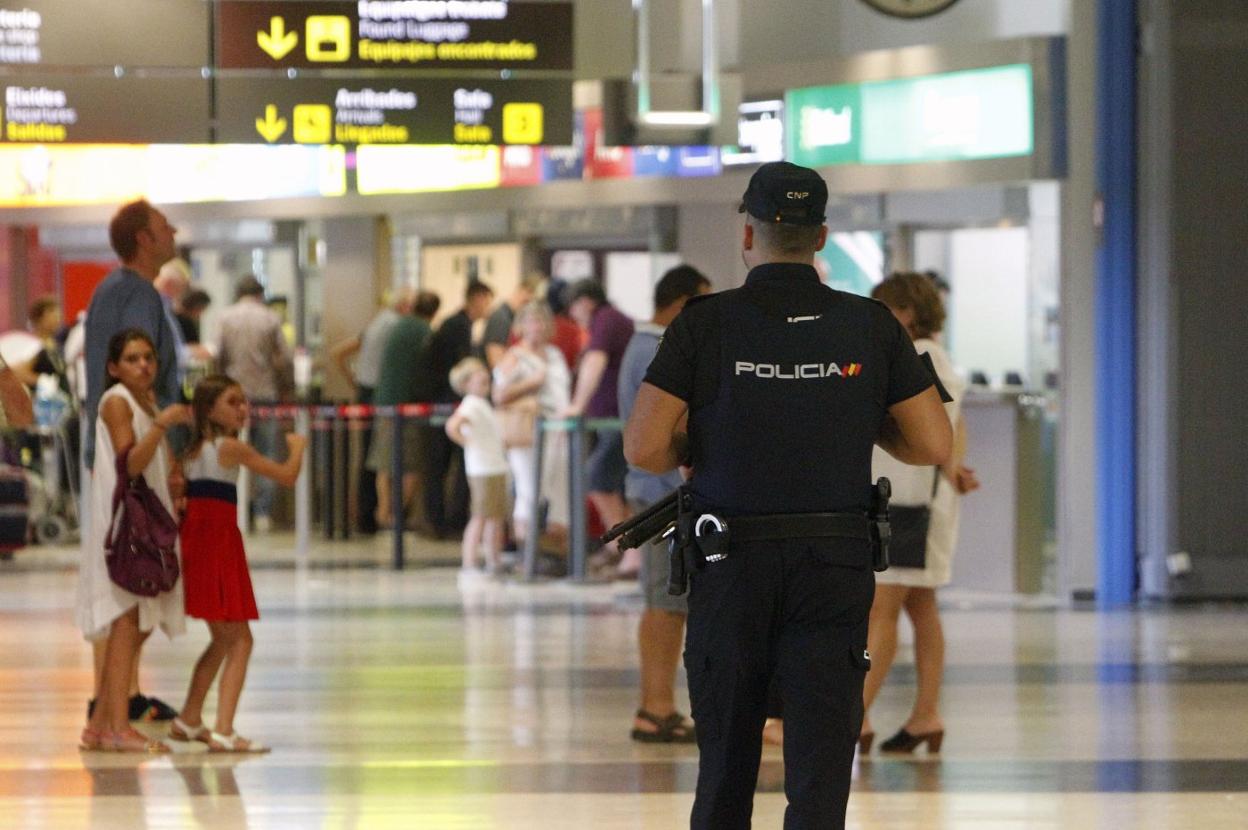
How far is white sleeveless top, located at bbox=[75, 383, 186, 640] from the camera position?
24.2 feet

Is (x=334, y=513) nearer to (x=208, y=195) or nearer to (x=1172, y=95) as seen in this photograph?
(x=208, y=195)

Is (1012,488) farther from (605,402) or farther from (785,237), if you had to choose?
(785,237)

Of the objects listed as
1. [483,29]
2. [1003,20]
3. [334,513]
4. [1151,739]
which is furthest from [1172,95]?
[334,513]

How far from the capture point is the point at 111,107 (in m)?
12.2

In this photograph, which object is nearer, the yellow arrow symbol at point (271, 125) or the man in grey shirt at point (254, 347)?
the yellow arrow symbol at point (271, 125)

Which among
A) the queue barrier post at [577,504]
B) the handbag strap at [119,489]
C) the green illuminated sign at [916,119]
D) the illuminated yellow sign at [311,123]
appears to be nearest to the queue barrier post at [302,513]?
the queue barrier post at [577,504]

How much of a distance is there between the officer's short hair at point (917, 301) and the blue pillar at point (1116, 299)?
202 inches

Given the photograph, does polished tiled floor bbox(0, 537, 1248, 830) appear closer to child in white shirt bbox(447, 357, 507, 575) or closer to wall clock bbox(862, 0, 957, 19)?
child in white shirt bbox(447, 357, 507, 575)

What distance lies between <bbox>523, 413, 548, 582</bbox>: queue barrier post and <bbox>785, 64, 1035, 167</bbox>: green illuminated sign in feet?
7.15

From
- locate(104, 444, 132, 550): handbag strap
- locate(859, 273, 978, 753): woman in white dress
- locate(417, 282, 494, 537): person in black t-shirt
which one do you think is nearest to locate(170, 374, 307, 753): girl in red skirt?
locate(104, 444, 132, 550): handbag strap

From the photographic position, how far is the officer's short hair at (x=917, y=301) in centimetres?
717

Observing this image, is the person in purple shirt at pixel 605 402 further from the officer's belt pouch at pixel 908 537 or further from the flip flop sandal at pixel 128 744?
the officer's belt pouch at pixel 908 537

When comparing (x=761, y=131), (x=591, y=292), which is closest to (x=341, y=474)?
(x=591, y=292)

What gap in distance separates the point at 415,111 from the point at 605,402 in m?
2.11
